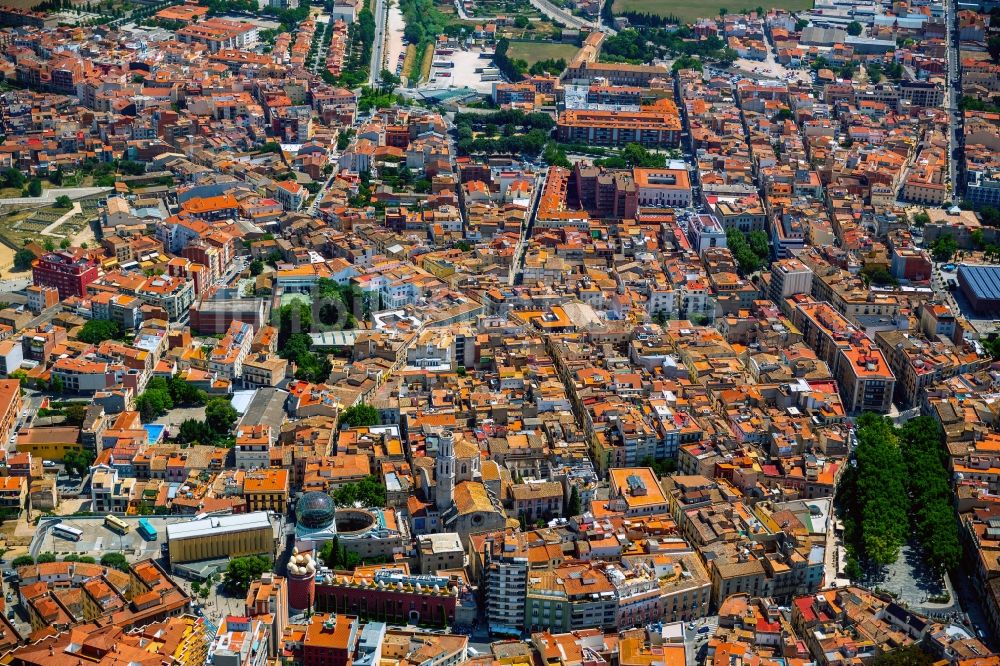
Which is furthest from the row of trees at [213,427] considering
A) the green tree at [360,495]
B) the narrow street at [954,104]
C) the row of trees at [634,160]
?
the narrow street at [954,104]

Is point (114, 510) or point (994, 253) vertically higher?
point (994, 253)

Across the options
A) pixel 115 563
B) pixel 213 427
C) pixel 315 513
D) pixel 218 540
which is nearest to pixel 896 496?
pixel 315 513

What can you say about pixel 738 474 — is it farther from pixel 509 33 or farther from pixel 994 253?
pixel 509 33

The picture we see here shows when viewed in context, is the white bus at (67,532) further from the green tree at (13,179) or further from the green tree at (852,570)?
the green tree at (13,179)

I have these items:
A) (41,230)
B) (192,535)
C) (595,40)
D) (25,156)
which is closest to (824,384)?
(192,535)

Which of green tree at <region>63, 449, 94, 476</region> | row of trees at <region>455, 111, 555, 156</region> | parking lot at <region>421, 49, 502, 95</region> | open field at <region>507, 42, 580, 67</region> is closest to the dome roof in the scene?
green tree at <region>63, 449, 94, 476</region>

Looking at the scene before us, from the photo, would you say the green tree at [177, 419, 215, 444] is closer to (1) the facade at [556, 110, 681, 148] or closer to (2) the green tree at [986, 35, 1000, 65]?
(1) the facade at [556, 110, 681, 148]

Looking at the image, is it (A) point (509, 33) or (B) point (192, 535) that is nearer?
(B) point (192, 535)

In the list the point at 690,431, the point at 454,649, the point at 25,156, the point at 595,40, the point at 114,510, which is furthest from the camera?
the point at 595,40
